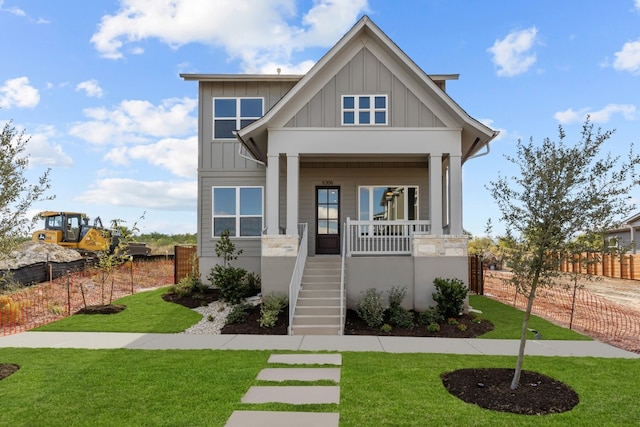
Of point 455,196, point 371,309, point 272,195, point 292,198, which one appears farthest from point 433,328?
point 272,195

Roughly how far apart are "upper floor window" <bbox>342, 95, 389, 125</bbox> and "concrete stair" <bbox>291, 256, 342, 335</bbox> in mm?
4086

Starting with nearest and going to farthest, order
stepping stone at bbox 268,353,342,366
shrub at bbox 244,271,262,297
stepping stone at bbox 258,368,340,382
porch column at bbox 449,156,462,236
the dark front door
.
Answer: stepping stone at bbox 258,368,340,382 < stepping stone at bbox 268,353,342,366 < porch column at bbox 449,156,462,236 < shrub at bbox 244,271,262,297 < the dark front door

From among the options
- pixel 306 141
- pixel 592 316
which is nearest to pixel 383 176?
pixel 306 141

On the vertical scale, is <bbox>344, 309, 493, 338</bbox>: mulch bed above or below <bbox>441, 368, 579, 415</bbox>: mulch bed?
below

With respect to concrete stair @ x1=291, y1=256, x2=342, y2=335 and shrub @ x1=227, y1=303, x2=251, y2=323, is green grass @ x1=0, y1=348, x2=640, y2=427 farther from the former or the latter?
shrub @ x1=227, y1=303, x2=251, y2=323

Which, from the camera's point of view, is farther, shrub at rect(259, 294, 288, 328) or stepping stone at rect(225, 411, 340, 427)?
shrub at rect(259, 294, 288, 328)

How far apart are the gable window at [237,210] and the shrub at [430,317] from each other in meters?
6.64

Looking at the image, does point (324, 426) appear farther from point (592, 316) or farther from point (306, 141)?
point (592, 316)

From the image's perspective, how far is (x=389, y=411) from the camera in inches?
206

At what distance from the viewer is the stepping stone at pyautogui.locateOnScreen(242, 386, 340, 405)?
224 inches

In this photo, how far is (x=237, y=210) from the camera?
51.2ft

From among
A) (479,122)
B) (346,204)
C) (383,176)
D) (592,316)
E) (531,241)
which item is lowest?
(592,316)

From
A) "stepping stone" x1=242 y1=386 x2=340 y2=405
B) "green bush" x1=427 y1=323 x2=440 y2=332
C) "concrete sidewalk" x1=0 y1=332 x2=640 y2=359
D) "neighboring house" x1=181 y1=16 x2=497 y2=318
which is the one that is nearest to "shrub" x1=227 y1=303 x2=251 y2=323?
"neighboring house" x1=181 y1=16 x2=497 y2=318

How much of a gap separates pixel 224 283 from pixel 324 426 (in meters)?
8.10
